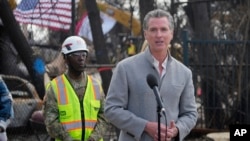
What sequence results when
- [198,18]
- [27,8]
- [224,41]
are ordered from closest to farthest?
[27,8], [224,41], [198,18]

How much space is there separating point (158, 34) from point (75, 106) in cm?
152

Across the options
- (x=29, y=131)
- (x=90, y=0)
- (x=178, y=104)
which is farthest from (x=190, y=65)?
(x=178, y=104)

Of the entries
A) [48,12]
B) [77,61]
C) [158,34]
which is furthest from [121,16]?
[158,34]

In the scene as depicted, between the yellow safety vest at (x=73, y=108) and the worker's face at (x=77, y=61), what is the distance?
0.14 metres

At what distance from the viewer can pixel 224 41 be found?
11.4m

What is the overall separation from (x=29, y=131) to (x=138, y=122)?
22.5ft

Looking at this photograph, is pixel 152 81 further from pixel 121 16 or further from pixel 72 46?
pixel 121 16

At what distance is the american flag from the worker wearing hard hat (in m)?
4.40

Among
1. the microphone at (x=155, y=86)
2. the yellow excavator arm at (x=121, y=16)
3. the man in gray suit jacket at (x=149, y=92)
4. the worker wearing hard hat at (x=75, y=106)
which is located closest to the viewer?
the microphone at (x=155, y=86)

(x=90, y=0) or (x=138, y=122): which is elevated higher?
(x=90, y=0)

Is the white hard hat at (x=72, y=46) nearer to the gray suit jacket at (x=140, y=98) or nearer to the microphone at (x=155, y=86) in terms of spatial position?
the gray suit jacket at (x=140, y=98)

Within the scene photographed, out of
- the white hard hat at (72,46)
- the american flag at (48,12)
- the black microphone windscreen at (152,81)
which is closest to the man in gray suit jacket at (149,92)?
the black microphone windscreen at (152,81)

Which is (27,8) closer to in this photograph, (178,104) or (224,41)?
(224,41)

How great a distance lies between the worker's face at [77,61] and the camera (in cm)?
593
